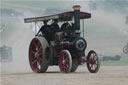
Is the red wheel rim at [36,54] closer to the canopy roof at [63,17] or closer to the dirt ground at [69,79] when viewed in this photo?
the canopy roof at [63,17]

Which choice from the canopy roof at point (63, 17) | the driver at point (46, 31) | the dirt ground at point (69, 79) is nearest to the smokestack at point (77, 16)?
the canopy roof at point (63, 17)

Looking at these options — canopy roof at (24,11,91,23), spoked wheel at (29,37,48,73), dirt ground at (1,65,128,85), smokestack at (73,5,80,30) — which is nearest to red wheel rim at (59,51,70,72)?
spoked wheel at (29,37,48,73)

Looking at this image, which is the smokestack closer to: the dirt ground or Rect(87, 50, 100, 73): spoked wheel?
Rect(87, 50, 100, 73): spoked wheel

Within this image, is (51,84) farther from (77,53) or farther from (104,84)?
(77,53)

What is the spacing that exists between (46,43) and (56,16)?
176 centimetres

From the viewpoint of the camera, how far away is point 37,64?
22.1 m

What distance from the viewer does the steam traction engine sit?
19750mm

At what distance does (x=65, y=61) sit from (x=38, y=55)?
257cm

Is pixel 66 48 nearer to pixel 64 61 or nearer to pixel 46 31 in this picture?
pixel 64 61

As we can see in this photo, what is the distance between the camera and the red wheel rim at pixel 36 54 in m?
21.5

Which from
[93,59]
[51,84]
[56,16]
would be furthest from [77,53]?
[51,84]

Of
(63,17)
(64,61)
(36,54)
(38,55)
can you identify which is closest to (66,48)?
(64,61)

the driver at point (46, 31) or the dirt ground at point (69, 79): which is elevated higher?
the driver at point (46, 31)

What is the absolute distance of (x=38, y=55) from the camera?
21.6m
